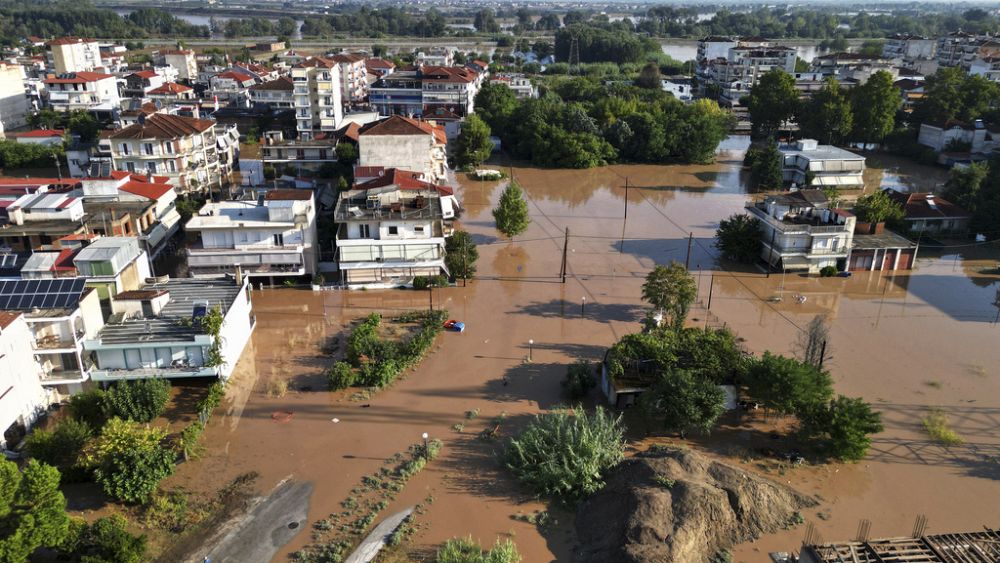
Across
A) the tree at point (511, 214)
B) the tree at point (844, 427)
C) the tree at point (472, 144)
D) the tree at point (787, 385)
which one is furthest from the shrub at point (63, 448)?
the tree at point (472, 144)

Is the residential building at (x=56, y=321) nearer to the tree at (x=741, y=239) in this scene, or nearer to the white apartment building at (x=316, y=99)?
the tree at (x=741, y=239)

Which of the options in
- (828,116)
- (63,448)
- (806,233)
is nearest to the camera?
(63,448)

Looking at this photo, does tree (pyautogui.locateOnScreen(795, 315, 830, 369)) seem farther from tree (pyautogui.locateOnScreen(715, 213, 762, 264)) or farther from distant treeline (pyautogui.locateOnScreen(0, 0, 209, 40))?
distant treeline (pyautogui.locateOnScreen(0, 0, 209, 40))

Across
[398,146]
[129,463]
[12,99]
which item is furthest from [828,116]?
[12,99]

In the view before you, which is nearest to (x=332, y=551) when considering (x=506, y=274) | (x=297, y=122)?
(x=506, y=274)

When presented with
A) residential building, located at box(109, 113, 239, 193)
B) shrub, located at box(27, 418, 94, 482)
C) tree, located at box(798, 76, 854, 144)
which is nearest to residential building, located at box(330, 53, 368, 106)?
residential building, located at box(109, 113, 239, 193)

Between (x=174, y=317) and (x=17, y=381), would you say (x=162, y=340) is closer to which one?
(x=174, y=317)
